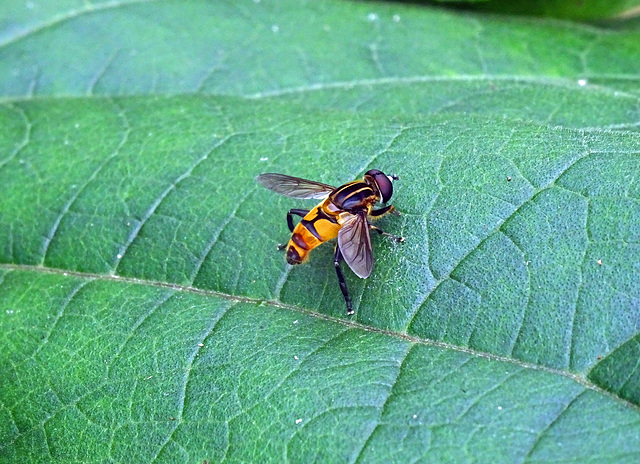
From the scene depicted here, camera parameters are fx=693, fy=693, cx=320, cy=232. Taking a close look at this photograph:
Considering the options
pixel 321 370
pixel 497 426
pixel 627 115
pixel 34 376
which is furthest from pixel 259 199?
pixel 627 115

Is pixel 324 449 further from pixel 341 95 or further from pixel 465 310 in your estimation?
pixel 341 95

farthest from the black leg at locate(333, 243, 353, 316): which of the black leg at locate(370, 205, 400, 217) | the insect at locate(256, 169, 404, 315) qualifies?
the black leg at locate(370, 205, 400, 217)

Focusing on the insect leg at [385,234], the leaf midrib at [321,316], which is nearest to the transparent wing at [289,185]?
the insect leg at [385,234]

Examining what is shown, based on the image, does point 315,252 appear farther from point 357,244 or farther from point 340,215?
point 357,244

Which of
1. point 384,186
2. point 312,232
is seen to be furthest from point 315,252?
point 384,186

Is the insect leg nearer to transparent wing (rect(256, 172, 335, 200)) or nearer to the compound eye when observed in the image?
the compound eye

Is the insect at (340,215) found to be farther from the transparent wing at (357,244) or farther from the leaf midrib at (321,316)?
the leaf midrib at (321,316)
